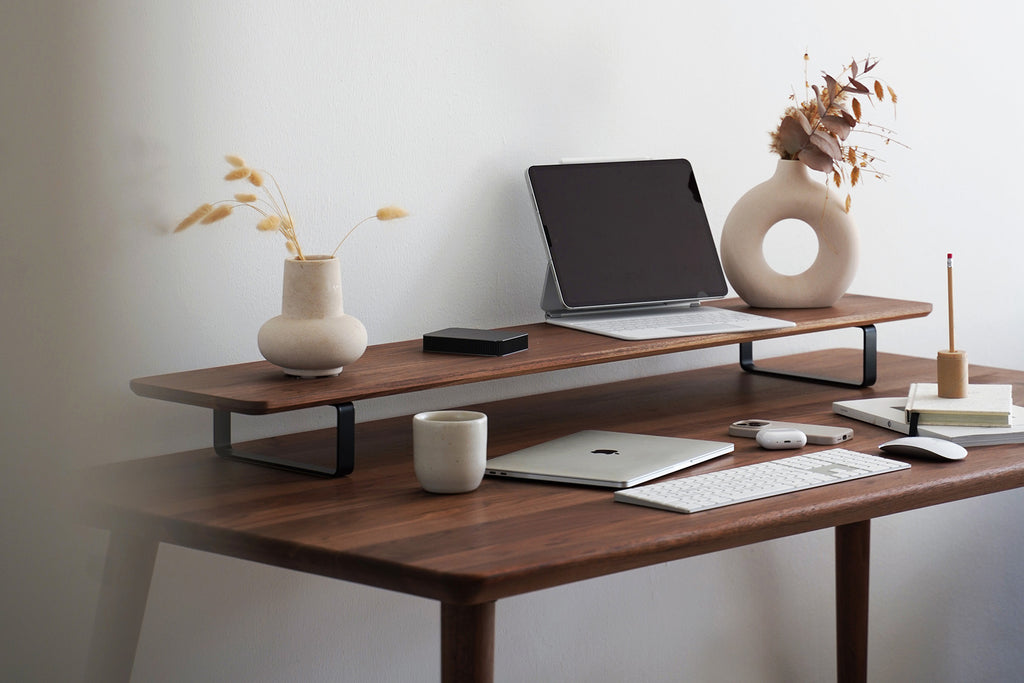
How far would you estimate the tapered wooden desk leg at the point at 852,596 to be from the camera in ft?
6.15

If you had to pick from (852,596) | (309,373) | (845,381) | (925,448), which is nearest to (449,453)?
(309,373)

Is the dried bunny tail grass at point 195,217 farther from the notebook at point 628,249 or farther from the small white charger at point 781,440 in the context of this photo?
the small white charger at point 781,440

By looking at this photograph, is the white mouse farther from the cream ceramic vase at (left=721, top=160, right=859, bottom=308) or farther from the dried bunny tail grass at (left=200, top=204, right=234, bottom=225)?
the dried bunny tail grass at (left=200, top=204, right=234, bottom=225)

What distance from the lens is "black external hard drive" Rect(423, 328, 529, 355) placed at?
139cm

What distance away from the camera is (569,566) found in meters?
0.96

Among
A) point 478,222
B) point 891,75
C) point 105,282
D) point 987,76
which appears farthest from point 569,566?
point 987,76

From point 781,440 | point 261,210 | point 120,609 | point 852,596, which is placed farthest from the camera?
point 852,596

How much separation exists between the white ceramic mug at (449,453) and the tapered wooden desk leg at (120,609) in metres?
0.31

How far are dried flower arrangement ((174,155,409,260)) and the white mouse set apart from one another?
604 mm

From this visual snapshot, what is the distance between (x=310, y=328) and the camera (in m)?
1.25

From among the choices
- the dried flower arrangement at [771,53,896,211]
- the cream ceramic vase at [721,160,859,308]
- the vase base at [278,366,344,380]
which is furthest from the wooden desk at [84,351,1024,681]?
the dried flower arrangement at [771,53,896,211]

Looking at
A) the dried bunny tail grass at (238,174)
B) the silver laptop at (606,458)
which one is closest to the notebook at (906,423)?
the silver laptop at (606,458)

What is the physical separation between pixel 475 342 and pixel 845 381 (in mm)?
631

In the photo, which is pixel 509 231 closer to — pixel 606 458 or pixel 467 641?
pixel 606 458
